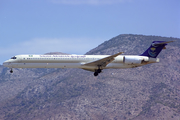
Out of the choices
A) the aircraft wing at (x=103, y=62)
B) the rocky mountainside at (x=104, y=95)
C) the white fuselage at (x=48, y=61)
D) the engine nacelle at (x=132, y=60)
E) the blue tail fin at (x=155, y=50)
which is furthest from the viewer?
the rocky mountainside at (x=104, y=95)

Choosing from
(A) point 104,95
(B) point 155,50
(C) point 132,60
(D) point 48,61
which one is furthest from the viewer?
(A) point 104,95

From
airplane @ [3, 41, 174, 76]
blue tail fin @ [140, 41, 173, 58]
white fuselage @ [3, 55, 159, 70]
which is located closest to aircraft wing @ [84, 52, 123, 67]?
airplane @ [3, 41, 174, 76]

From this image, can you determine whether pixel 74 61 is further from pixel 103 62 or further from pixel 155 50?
pixel 155 50

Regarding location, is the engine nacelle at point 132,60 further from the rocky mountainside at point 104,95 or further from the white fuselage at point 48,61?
the rocky mountainside at point 104,95

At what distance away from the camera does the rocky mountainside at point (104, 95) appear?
419ft

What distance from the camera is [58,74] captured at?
187625 mm

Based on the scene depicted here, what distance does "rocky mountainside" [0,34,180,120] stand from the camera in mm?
127762

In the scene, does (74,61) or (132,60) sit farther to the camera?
(132,60)

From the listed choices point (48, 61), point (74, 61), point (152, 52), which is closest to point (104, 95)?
point (152, 52)

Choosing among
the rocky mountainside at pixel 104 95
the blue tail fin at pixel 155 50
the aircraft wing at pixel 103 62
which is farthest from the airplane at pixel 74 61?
the rocky mountainside at pixel 104 95

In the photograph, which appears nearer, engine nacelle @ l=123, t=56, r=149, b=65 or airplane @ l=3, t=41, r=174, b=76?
airplane @ l=3, t=41, r=174, b=76

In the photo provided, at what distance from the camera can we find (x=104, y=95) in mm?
140875

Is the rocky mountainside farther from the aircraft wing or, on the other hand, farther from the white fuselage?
the white fuselage

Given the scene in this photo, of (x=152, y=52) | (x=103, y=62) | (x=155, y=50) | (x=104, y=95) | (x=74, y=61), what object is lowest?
(x=104, y=95)
